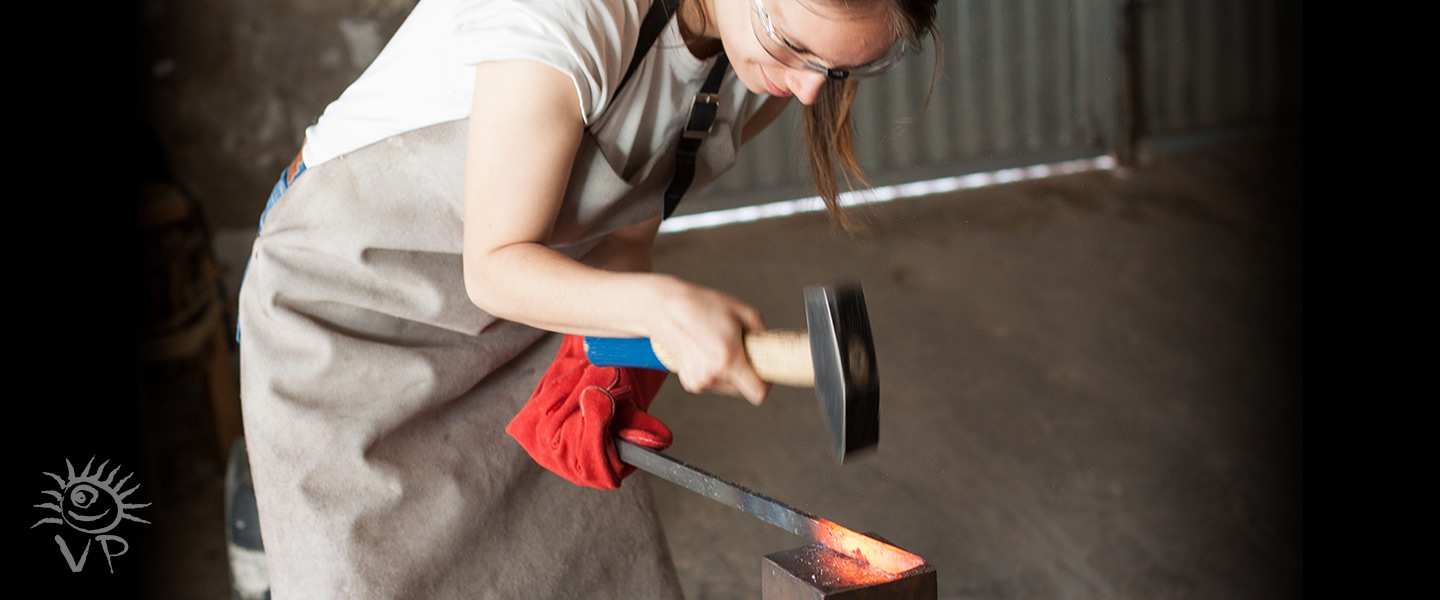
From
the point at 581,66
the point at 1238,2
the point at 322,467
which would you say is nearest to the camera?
the point at 581,66

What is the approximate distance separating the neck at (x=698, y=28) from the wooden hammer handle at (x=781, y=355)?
1.21 ft

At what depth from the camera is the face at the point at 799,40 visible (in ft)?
2.74

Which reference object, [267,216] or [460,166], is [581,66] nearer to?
[460,166]

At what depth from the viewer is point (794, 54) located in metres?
0.87

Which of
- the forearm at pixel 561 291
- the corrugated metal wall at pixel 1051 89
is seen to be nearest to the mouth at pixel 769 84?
the forearm at pixel 561 291

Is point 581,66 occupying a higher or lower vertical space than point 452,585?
higher

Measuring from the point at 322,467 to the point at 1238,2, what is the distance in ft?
15.7

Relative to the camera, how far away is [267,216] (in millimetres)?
1215

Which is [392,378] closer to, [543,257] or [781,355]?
[543,257]

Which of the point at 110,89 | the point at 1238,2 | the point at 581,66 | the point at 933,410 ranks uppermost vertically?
the point at 581,66

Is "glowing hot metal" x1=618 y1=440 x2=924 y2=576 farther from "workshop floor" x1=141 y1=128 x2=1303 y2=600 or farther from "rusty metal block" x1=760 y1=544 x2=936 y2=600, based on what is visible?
"workshop floor" x1=141 y1=128 x2=1303 y2=600

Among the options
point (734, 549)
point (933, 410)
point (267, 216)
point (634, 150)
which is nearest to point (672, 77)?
point (634, 150)

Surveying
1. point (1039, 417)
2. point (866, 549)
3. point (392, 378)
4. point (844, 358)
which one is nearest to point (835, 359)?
point (844, 358)

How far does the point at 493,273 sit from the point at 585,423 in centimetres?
24
